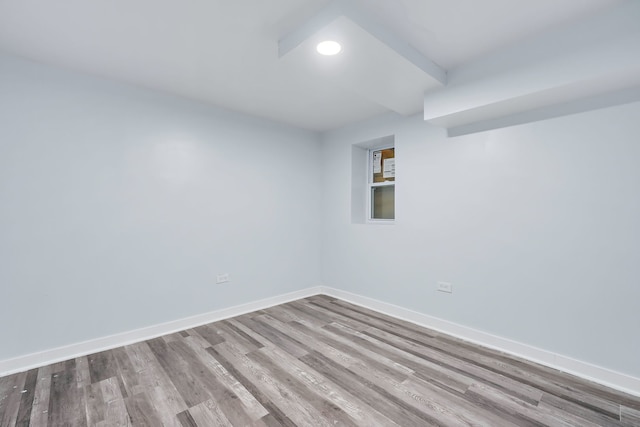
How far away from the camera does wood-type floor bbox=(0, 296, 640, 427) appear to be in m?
1.70

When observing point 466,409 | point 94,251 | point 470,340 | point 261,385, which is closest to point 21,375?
point 94,251

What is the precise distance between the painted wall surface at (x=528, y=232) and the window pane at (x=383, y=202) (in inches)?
16.5

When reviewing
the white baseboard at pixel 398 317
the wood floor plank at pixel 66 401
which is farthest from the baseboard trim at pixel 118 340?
the wood floor plank at pixel 66 401

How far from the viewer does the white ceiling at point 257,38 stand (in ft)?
5.74

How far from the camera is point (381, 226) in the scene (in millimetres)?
3559

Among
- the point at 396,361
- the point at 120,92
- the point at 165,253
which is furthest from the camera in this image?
the point at 165,253

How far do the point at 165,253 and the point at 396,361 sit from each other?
2.48 m

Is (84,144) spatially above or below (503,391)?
above

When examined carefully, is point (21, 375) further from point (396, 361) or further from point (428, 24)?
point (428, 24)

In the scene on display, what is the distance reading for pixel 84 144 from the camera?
2518 mm

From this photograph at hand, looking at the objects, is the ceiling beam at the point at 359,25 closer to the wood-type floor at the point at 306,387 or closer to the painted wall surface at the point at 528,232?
the painted wall surface at the point at 528,232

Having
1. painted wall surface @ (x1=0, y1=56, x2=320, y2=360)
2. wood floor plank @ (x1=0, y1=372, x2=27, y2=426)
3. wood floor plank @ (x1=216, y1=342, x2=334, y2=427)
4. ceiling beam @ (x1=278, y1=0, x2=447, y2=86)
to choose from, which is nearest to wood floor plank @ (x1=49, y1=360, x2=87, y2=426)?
wood floor plank @ (x1=0, y1=372, x2=27, y2=426)

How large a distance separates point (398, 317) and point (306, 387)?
5.56 ft

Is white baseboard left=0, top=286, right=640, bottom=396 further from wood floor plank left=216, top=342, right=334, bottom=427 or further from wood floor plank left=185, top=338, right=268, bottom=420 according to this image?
wood floor plank left=216, top=342, right=334, bottom=427
